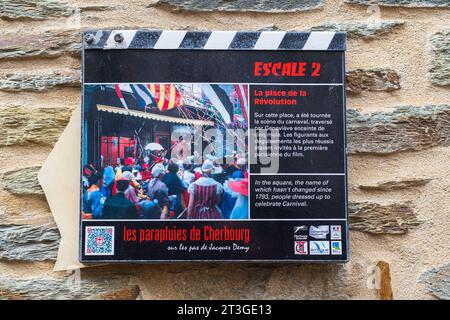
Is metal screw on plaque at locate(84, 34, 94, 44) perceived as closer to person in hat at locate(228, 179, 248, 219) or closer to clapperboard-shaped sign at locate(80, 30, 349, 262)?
clapperboard-shaped sign at locate(80, 30, 349, 262)

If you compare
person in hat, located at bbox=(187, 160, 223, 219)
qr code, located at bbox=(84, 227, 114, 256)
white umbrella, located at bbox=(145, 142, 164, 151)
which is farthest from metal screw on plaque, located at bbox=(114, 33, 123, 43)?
qr code, located at bbox=(84, 227, 114, 256)

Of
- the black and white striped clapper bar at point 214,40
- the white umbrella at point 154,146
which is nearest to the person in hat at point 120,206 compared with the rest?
the white umbrella at point 154,146

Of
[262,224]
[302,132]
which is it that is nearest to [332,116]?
[302,132]

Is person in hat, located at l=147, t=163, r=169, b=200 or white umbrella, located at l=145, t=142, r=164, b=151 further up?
white umbrella, located at l=145, t=142, r=164, b=151

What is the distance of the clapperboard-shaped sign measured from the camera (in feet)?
5.59

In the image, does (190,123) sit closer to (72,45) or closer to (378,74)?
(72,45)

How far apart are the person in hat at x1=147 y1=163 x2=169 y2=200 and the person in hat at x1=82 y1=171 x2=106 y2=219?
0.46 feet

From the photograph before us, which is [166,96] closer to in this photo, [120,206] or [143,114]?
[143,114]

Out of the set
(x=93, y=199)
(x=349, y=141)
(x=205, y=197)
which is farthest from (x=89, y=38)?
(x=349, y=141)

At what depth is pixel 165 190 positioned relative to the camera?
1714 mm

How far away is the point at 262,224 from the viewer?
1712 millimetres

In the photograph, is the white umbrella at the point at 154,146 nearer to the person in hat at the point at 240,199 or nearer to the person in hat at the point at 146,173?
the person in hat at the point at 146,173

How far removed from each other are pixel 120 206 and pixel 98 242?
0.41ft

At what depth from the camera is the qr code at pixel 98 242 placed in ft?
5.56
